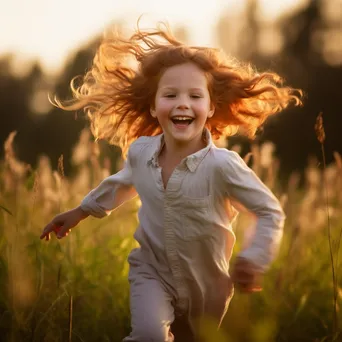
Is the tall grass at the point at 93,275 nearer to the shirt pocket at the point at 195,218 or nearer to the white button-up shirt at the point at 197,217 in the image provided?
the white button-up shirt at the point at 197,217

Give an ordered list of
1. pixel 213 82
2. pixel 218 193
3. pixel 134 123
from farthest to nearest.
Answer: pixel 134 123 < pixel 213 82 < pixel 218 193

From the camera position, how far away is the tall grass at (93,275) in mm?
3859

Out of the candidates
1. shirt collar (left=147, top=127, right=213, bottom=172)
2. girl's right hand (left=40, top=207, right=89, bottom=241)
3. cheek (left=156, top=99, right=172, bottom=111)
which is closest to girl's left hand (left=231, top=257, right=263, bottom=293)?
shirt collar (left=147, top=127, right=213, bottom=172)

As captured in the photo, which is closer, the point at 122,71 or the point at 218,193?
the point at 218,193

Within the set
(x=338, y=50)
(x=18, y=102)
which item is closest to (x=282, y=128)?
(x=338, y=50)

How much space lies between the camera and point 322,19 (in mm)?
36250

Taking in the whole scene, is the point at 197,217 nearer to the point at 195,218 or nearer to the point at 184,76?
the point at 195,218

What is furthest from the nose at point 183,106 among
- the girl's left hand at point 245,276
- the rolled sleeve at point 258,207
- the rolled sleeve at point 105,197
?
the girl's left hand at point 245,276

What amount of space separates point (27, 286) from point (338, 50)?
1283 inches

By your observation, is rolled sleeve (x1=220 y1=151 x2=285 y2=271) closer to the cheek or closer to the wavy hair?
the cheek

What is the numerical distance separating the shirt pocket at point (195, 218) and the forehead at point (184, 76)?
1.73 feet

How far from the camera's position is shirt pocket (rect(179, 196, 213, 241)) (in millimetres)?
3613

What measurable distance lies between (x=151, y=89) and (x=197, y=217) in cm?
79

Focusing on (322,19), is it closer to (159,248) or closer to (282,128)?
(282,128)
